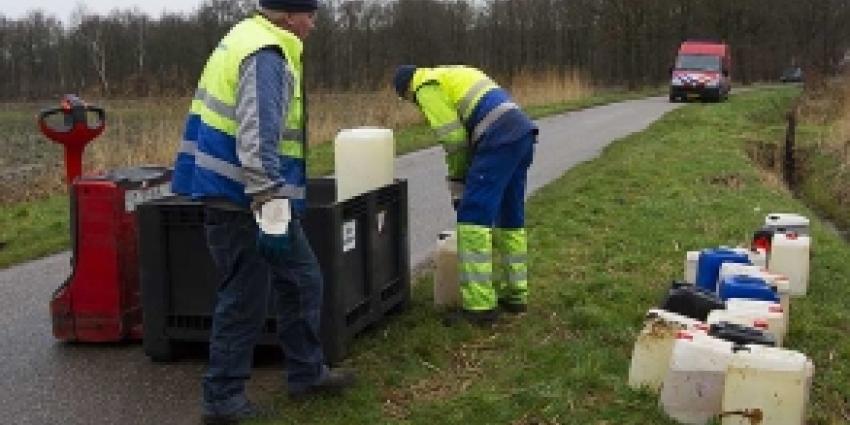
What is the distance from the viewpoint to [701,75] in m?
35.1

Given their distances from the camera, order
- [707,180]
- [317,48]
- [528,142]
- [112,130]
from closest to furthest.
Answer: [528,142] < [707,180] < [112,130] < [317,48]

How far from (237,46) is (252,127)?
0.41 m

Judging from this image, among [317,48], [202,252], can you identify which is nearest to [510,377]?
[202,252]

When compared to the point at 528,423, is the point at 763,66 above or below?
above

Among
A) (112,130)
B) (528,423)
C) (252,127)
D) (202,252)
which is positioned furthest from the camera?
(112,130)

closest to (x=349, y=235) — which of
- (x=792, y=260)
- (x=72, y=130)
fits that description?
(x=72, y=130)

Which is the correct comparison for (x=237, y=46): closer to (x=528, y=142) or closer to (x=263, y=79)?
(x=263, y=79)

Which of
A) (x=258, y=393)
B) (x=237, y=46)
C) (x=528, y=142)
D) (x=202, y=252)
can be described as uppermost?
(x=237, y=46)

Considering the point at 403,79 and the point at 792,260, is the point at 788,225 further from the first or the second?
the point at 403,79

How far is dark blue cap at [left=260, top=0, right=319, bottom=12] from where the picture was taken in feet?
14.4

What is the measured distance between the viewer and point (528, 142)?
5.96 meters

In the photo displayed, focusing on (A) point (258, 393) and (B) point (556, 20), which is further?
(B) point (556, 20)

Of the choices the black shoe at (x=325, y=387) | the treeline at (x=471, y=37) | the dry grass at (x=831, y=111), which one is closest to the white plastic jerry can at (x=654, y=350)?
the black shoe at (x=325, y=387)

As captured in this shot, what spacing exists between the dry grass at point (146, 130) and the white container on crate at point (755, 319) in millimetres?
10465
